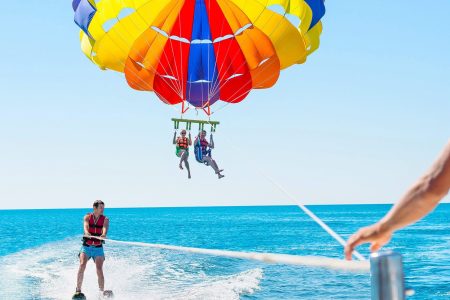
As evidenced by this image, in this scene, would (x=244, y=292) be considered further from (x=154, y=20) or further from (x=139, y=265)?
(x=154, y=20)

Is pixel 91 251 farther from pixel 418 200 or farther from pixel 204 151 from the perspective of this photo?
pixel 418 200

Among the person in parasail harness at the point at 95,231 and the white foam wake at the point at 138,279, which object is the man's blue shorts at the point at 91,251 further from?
the white foam wake at the point at 138,279

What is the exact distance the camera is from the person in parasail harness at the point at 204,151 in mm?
11727

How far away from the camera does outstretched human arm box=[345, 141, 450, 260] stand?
1262mm

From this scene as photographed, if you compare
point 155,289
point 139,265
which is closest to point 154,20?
point 155,289

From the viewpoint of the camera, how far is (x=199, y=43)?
12.6m

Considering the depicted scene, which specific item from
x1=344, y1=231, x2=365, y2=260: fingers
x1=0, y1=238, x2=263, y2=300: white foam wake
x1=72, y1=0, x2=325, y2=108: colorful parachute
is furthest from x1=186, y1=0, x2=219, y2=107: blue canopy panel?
x1=344, y1=231, x2=365, y2=260: fingers

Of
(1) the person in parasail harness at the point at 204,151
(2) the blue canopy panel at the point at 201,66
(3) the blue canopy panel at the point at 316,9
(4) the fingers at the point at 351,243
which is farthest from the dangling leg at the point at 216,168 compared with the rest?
(4) the fingers at the point at 351,243

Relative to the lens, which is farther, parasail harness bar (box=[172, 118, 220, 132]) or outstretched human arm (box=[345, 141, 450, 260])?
parasail harness bar (box=[172, 118, 220, 132])

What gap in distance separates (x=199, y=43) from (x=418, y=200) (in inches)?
454

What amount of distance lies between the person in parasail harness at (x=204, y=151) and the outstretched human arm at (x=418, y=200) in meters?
10.3

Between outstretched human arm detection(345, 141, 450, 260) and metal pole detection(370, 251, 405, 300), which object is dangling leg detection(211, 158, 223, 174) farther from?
metal pole detection(370, 251, 405, 300)

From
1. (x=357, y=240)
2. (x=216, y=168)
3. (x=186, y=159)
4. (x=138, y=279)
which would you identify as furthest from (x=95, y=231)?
(x=357, y=240)

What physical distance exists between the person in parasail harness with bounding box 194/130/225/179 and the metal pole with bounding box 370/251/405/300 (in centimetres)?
1045
